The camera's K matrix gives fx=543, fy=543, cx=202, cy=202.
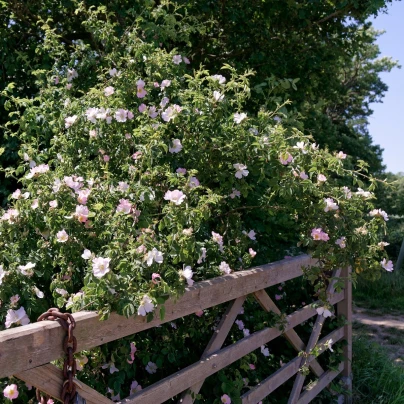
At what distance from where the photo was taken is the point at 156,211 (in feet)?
8.70

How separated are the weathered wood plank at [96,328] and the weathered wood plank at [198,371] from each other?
26 cm

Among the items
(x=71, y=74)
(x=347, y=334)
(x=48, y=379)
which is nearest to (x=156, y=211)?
(x=48, y=379)

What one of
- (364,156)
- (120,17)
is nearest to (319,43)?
(120,17)

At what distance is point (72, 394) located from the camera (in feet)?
5.65

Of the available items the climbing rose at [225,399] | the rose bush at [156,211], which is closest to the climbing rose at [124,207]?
the rose bush at [156,211]

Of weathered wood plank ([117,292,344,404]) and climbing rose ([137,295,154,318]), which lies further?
weathered wood plank ([117,292,344,404])

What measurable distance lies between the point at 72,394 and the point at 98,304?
30 cm

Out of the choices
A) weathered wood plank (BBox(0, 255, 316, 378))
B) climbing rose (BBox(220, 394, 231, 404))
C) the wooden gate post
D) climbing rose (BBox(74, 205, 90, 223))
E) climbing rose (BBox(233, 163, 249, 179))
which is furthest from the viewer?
the wooden gate post

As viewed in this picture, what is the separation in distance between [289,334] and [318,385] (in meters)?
0.64

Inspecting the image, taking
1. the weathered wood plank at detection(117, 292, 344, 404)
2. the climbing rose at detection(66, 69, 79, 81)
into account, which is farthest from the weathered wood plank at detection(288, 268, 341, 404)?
the climbing rose at detection(66, 69, 79, 81)

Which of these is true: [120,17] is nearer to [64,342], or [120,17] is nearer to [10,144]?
[10,144]

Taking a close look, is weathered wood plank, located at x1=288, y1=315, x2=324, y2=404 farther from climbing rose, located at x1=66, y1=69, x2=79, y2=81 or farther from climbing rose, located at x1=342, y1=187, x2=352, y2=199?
climbing rose, located at x1=66, y1=69, x2=79, y2=81

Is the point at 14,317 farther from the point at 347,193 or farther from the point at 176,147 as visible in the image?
the point at 347,193

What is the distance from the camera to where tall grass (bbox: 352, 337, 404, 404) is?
4.33 meters
